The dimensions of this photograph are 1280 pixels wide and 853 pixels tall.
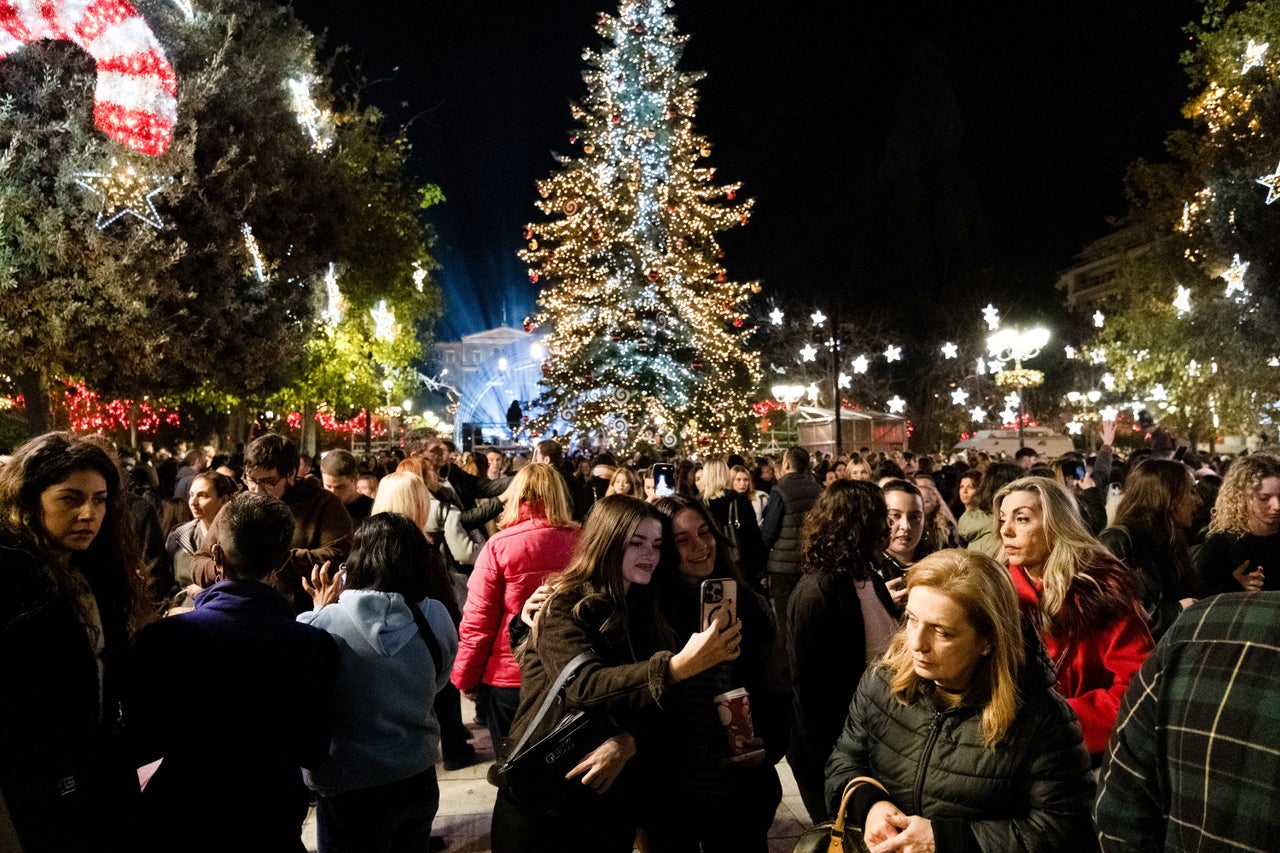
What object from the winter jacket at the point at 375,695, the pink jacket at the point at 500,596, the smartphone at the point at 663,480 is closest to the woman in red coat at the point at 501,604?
the pink jacket at the point at 500,596

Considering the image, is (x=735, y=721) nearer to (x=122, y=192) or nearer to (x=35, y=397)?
(x=122, y=192)

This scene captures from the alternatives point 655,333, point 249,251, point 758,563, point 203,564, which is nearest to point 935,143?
point 655,333

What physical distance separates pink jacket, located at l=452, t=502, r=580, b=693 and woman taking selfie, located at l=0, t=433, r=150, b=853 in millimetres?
1867

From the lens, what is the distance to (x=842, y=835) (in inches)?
93.3

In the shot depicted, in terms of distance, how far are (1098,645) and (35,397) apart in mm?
16349

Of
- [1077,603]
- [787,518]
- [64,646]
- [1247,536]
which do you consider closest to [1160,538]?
[1247,536]

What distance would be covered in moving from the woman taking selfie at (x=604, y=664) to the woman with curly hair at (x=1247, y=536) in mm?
3674

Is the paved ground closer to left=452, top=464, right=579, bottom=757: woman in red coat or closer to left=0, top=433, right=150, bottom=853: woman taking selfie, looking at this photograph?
left=452, top=464, right=579, bottom=757: woman in red coat

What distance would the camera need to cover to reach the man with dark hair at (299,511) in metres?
4.85

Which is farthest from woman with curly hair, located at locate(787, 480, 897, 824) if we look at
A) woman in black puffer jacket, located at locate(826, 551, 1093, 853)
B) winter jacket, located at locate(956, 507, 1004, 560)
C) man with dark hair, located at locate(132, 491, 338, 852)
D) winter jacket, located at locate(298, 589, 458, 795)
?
winter jacket, located at locate(956, 507, 1004, 560)

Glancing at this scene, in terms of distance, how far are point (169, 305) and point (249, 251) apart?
1957 millimetres

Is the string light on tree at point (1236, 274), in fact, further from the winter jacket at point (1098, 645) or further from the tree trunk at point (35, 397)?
the tree trunk at point (35, 397)

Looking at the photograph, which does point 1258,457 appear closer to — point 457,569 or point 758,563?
point 758,563

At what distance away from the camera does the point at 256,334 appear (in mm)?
16422
